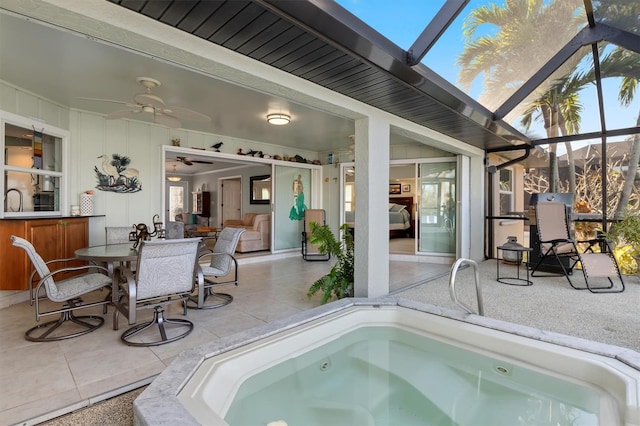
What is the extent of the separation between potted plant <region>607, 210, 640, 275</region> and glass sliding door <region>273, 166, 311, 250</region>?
5582mm

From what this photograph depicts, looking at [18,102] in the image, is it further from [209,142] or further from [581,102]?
[581,102]

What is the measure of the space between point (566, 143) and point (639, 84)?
49.3 inches

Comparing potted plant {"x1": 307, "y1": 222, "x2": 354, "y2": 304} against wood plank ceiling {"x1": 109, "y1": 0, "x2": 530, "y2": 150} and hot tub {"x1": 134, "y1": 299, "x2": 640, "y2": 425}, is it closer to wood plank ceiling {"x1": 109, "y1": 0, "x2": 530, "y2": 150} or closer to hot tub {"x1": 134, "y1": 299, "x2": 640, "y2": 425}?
hot tub {"x1": 134, "y1": 299, "x2": 640, "y2": 425}

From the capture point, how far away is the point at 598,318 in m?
3.06

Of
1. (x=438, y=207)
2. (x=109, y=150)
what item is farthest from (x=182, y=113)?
(x=438, y=207)

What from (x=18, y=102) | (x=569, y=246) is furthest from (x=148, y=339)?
(x=569, y=246)

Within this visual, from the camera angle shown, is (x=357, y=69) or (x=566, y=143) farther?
(x=566, y=143)

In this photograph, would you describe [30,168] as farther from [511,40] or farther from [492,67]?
[511,40]

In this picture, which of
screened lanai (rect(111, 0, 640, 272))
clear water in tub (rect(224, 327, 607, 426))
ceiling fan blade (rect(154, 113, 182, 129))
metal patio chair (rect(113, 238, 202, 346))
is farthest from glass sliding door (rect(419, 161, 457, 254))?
metal patio chair (rect(113, 238, 202, 346))

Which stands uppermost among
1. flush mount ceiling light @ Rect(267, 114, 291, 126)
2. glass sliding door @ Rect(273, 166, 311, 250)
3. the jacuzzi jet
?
flush mount ceiling light @ Rect(267, 114, 291, 126)

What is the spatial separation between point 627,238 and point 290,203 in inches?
228

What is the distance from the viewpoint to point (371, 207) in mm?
3391

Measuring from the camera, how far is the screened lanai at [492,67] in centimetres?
202

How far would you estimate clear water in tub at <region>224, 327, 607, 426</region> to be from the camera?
188 centimetres
